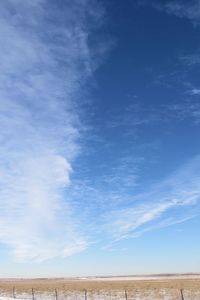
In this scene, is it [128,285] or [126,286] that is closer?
[126,286]

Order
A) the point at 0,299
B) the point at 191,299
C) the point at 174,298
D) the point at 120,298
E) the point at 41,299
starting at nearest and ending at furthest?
the point at 0,299 < the point at 191,299 < the point at 174,298 < the point at 120,298 < the point at 41,299

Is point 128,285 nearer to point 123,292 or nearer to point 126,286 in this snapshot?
point 126,286

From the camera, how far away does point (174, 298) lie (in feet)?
157

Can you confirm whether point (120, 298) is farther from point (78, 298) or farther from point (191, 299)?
point (191, 299)

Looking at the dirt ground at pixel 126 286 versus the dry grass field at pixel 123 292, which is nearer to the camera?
the dry grass field at pixel 123 292

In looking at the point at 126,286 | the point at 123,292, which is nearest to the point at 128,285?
the point at 126,286

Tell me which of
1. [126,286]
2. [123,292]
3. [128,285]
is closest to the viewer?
[123,292]

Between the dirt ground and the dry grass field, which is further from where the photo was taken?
the dirt ground

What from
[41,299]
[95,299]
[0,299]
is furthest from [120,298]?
[0,299]

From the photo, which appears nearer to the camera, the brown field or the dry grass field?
the dry grass field

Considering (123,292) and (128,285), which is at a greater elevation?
→ (128,285)

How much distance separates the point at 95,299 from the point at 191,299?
48.5ft

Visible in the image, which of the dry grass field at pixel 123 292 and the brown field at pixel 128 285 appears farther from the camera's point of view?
the brown field at pixel 128 285

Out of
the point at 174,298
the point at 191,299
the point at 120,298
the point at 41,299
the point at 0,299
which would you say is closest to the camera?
the point at 0,299
